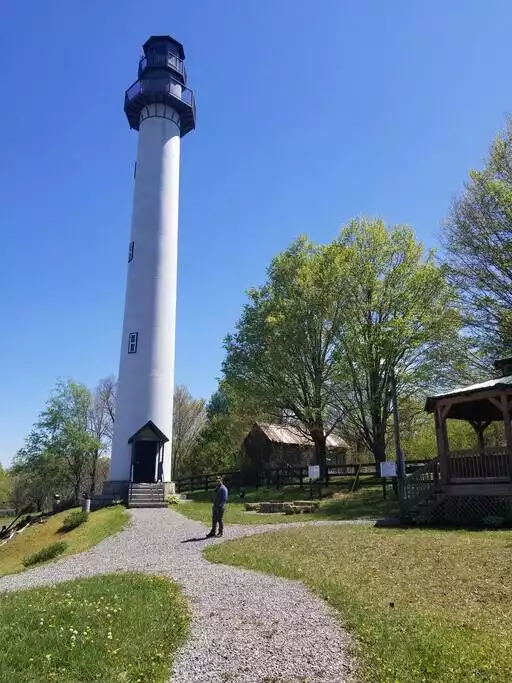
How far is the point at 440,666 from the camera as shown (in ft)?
17.8

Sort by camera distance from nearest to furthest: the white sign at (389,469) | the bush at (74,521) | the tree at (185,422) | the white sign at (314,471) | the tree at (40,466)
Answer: the white sign at (389,469) < the bush at (74,521) < the white sign at (314,471) < the tree at (40,466) < the tree at (185,422)

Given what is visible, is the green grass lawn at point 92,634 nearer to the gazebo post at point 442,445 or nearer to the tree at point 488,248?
the gazebo post at point 442,445

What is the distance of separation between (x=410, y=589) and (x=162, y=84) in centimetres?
3511

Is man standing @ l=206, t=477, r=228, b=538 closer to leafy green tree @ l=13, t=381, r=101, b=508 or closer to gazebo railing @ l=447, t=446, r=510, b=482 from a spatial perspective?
gazebo railing @ l=447, t=446, r=510, b=482

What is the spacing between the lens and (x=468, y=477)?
1784 cm

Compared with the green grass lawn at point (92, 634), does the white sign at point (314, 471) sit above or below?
above

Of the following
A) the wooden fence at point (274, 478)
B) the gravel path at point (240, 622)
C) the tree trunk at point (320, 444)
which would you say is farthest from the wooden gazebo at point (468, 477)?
the tree trunk at point (320, 444)

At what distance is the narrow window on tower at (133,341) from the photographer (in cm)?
3070

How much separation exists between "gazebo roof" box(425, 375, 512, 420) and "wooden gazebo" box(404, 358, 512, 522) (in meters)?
0.03

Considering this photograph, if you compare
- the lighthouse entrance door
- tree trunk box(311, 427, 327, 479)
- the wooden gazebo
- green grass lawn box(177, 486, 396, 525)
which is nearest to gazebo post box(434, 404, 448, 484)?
the wooden gazebo

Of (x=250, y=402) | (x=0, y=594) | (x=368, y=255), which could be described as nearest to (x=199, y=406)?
(x=250, y=402)

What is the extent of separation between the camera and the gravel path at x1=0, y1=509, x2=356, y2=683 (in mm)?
5535

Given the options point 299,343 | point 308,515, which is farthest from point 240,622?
point 299,343

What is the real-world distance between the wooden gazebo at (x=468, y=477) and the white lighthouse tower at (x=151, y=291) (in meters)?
14.8
